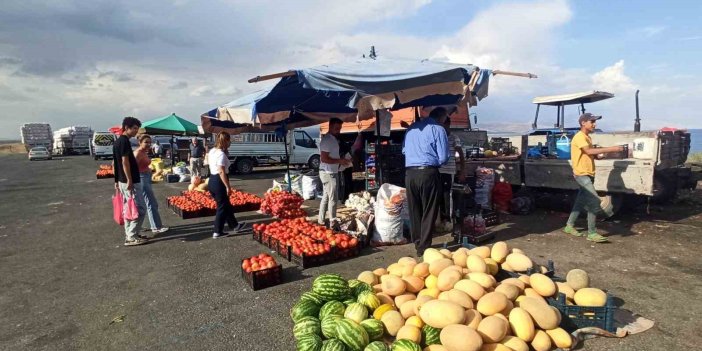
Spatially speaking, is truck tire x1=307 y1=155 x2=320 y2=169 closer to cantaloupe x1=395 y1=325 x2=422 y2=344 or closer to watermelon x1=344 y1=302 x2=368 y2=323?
watermelon x1=344 y1=302 x2=368 y2=323

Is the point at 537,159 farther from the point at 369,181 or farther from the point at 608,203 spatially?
the point at 369,181

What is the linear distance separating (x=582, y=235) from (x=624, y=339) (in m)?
3.86

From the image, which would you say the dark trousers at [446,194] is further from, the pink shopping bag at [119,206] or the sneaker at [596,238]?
the pink shopping bag at [119,206]

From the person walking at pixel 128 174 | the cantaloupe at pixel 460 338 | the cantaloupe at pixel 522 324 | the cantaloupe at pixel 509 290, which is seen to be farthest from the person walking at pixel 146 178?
the cantaloupe at pixel 522 324

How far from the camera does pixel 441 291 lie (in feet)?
11.2

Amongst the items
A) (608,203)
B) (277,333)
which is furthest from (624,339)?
(608,203)

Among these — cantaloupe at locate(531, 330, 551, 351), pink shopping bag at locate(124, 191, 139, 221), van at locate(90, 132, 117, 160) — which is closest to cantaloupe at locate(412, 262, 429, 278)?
cantaloupe at locate(531, 330, 551, 351)

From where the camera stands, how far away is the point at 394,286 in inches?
140

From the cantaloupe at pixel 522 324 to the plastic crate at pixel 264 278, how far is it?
2990mm

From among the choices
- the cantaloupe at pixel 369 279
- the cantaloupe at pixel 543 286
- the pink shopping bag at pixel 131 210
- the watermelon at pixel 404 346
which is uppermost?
the pink shopping bag at pixel 131 210

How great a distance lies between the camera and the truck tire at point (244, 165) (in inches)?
787

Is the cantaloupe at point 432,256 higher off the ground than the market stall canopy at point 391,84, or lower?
lower

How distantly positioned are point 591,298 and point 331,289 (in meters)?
2.41

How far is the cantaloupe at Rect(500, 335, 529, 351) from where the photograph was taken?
277 cm
